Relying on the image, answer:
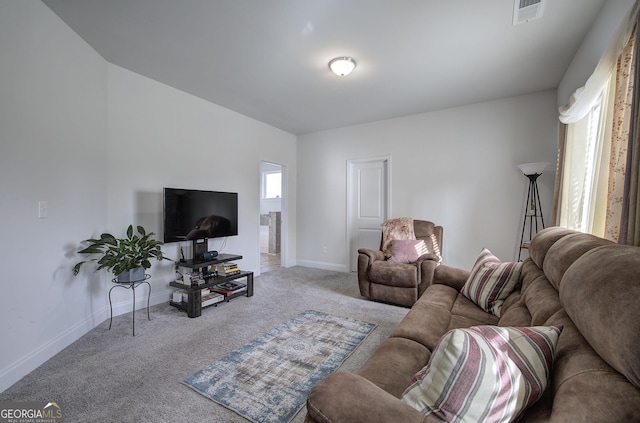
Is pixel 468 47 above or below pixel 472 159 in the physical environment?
above

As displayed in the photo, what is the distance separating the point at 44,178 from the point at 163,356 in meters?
1.67

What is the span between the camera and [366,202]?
481cm

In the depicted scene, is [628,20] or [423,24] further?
[423,24]

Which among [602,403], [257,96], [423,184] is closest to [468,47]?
[423,184]

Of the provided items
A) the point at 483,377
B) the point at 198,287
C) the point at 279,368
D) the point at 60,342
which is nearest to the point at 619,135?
the point at 483,377

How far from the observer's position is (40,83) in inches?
79.8

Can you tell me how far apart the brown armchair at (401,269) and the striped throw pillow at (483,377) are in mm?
2360

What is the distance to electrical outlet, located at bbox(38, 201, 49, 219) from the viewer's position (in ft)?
6.63

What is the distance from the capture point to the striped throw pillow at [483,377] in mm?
668

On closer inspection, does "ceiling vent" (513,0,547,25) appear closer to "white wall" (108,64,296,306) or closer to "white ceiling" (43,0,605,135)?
"white ceiling" (43,0,605,135)

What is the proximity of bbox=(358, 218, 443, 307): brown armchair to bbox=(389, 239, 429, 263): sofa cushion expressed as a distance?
0.06 metres

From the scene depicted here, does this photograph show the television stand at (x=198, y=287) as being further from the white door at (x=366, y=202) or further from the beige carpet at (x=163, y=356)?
the white door at (x=366, y=202)

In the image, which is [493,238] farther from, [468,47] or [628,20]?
[628,20]

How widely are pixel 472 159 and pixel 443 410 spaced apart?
3922mm
